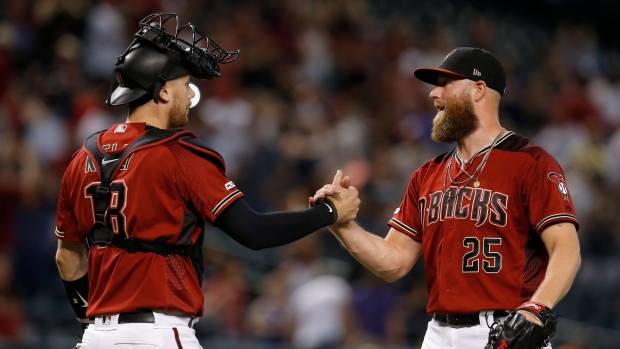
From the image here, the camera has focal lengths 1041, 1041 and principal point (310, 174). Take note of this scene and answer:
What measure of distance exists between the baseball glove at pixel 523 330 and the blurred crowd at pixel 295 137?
8.90 feet

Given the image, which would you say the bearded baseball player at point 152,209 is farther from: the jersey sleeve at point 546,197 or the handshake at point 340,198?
the jersey sleeve at point 546,197

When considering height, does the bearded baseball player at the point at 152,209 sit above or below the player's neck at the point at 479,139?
below

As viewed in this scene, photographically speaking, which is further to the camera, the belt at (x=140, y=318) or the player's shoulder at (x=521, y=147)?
the player's shoulder at (x=521, y=147)

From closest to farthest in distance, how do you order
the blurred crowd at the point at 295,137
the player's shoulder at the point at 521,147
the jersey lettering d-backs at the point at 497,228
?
the jersey lettering d-backs at the point at 497,228, the player's shoulder at the point at 521,147, the blurred crowd at the point at 295,137

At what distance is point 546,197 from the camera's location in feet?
16.6

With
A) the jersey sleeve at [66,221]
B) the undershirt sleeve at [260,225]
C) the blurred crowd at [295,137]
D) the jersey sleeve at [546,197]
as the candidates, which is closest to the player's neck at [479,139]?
the jersey sleeve at [546,197]

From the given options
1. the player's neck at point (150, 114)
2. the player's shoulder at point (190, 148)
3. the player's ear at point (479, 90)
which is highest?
the player's ear at point (479, 90)

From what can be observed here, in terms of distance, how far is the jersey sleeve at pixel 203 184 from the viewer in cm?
472

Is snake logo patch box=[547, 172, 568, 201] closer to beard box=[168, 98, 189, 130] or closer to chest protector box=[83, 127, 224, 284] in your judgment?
chest protector box=[83, 127, 224, 284]

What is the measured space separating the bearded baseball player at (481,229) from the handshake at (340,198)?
0.4 inches

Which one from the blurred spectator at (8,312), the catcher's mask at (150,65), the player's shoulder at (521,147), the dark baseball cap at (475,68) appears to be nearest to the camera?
the catcher's mask at (150,65)

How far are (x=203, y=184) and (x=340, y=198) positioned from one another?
100cm

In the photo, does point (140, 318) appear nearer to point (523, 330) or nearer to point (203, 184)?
point (203, 184)

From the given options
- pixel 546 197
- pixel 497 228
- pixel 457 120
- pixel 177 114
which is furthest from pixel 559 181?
pixel 177 114
